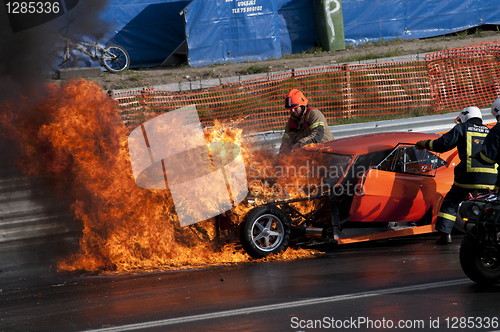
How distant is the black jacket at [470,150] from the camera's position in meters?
6.38

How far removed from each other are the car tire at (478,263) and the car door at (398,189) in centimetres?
156

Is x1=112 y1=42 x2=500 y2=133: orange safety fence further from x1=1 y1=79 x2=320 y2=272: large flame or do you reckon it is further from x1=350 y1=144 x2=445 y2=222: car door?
x1=350 y1=144 x2=445 y2=222: car door

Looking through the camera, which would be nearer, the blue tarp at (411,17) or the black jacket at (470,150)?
the black jacket at (470,150)

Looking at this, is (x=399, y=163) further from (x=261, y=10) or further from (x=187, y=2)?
(x=187, y=2)

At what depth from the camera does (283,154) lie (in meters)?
7.24

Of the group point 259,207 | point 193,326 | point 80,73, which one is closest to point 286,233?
point 259,207

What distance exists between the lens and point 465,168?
21.1ft

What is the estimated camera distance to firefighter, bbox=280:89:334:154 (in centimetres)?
795

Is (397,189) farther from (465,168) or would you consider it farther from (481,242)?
(481,242)

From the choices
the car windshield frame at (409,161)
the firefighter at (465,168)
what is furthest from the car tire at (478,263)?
the car windshield frame at (409,161)

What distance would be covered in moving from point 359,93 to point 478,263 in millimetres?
8442

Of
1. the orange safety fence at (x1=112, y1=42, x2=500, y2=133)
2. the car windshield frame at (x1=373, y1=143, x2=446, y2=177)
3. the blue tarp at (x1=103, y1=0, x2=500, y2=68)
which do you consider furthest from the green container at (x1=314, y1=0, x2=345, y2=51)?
the car windshield frame at (x1=373, y1=143, x2=446, y2=177)

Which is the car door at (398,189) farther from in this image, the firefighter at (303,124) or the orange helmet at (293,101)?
the orange helmet at (293,101)

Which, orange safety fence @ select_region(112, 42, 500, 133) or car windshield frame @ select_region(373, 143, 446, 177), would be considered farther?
orange safety fence @ select_region(112, 42, 500, 133)
